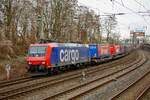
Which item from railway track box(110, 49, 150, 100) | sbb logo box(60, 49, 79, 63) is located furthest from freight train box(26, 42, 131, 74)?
railway track box(110, 49, 150, 100)

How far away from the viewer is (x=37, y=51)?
89.2 feet

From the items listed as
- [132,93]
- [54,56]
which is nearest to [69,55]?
[54,56]

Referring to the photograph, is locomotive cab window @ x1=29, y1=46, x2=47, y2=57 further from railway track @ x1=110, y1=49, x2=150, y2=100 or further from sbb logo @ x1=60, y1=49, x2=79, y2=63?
railway track @ x1=110, y1=49, x2=150, y2=100

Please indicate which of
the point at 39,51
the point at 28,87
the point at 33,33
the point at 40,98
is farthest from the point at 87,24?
the point at 40,98

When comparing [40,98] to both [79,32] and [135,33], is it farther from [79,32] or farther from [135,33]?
[135,33]

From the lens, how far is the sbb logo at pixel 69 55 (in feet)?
97.0

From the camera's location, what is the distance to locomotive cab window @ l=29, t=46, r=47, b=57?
2697cm

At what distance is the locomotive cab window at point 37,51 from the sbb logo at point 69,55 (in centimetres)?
257

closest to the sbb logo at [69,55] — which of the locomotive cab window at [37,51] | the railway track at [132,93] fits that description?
the locomotive cab window at [37,51]

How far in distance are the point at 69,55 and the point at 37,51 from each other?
4.79 meters

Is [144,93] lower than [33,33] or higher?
lower

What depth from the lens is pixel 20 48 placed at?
129 feet

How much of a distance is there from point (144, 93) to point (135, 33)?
8980 cm

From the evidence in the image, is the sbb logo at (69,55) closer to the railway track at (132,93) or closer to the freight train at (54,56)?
the freight train at (54,56)
